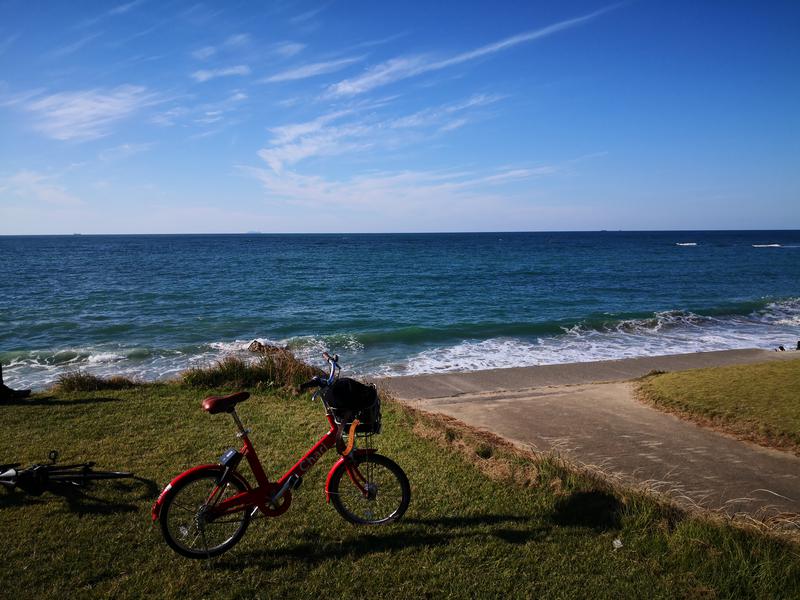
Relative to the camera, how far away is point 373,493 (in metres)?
5.09

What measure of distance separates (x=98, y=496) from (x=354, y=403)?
320 cm

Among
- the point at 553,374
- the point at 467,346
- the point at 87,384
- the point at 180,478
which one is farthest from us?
the point at 467,346

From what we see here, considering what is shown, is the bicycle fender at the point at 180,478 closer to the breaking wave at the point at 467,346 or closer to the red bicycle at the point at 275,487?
the red bicycle at the point at 275,487

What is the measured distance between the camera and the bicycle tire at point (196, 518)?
4.38 metres

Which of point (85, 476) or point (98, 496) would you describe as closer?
point (98, 496)

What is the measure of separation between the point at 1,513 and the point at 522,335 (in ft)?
66.5

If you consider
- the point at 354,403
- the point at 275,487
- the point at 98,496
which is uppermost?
the point at 354,403

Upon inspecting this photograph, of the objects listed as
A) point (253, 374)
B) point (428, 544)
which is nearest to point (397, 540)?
point (428, 544)

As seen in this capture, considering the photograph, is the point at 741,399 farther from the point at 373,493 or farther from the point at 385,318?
the point at 385,318

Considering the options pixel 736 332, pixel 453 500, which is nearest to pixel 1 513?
pixel 453 500

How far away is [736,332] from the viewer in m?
22.8

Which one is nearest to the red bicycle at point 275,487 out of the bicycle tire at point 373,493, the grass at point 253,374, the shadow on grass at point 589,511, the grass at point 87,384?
the bicycle tire at point 373,493

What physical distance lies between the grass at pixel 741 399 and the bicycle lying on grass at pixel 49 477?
8874mm

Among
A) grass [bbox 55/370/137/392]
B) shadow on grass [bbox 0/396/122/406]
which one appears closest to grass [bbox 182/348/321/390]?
grass [bbox 55/370/137/392]
